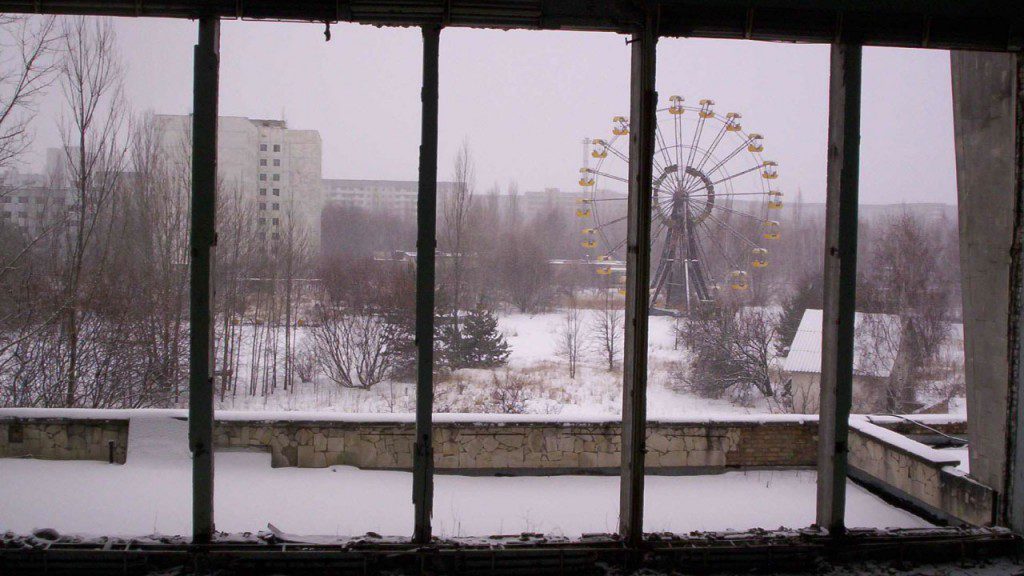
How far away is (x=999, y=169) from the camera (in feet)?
8.98

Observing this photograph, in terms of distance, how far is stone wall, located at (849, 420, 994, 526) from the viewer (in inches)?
154

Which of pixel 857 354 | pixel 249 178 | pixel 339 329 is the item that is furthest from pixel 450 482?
pixel 857 354

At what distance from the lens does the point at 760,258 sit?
14234mm

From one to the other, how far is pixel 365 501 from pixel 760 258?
11.7 metres

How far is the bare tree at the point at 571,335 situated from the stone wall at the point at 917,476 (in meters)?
6.55

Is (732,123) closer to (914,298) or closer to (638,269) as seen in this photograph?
(914,298)

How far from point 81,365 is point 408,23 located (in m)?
9.98

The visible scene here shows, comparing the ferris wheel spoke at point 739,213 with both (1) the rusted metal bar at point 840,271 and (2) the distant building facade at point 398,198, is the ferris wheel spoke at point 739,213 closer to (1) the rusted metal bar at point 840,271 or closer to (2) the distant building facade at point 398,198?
(2) the distant building facade at point 398,198

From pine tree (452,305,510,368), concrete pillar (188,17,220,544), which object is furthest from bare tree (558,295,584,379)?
concrete pillar (188,17,220,544)

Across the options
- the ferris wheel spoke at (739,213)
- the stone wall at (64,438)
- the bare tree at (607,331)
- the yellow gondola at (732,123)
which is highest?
the yellow gondola at (732,123)

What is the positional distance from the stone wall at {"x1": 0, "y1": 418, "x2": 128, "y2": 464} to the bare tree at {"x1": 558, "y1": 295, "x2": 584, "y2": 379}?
791cm

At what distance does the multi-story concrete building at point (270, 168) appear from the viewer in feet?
30.4

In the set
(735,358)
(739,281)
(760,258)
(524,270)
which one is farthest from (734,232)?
(524,270)

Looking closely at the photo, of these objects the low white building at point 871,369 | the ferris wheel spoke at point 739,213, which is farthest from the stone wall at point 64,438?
the ferris wheel spoke at point 739,213
